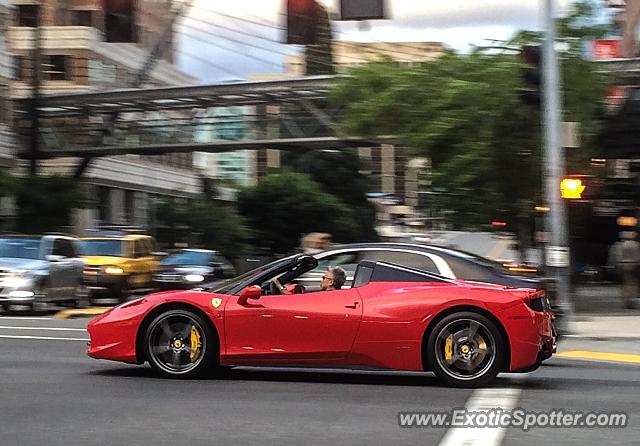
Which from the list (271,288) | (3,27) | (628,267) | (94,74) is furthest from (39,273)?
(94,74)

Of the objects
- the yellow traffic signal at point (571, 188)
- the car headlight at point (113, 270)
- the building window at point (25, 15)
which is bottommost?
the car headlight at point (113, 270)

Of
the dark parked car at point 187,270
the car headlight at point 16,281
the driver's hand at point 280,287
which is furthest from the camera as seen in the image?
the dark parked car at point 187,270

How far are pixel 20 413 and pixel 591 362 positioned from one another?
7.24m

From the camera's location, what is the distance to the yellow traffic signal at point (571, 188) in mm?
18375

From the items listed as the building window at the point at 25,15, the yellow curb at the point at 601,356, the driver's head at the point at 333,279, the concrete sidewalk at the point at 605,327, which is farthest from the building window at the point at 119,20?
the building window at the point at 25,15

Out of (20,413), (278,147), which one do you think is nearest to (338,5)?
(20,413)

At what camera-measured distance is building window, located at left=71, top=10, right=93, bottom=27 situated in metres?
75.2

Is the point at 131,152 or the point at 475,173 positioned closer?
the point at 475,173

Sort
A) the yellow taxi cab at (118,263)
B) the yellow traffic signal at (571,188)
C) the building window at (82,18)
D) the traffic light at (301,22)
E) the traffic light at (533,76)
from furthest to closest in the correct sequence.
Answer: the building window at (82,18), the yellow taxi cab at (118,263), the yellow traffic signal at (571,188), the traffic light at (533,76), the traffic light at (301,22)

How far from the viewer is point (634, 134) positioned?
81.0 feet

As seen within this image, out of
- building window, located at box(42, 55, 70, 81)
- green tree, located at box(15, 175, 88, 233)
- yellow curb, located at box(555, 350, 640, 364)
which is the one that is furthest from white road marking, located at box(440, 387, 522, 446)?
building window, located at box(42, 55, 70, 81)

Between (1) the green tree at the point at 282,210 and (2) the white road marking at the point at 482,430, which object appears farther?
(1) the green tree at the point at 282,210

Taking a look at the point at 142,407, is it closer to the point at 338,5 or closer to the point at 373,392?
the point at 373,392

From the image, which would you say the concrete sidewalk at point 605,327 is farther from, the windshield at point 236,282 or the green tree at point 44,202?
the green tree at point 44,202
